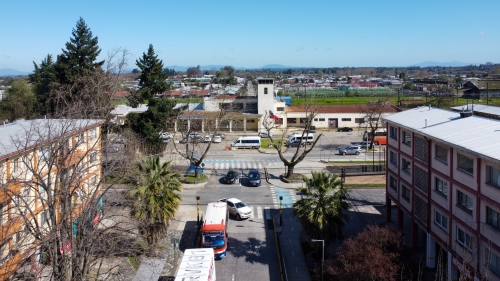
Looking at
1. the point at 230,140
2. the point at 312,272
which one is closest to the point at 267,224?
the point at 312,272

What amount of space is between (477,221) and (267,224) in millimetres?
15438

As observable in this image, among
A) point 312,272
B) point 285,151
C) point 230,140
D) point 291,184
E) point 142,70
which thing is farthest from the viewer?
point 230,140

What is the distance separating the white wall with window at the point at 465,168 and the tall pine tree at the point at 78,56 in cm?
3907

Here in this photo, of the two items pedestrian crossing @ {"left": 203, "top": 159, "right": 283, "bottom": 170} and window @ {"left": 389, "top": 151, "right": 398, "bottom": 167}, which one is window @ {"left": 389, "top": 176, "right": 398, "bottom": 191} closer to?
window @ {"left": 389, "top": 151, "right": 398, "bottom": 167}

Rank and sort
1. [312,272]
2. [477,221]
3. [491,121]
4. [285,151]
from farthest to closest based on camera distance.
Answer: [285,151] < [312,272] < [491,121] < [477,221]

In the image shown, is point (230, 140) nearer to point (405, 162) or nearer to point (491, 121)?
point (405, 162)

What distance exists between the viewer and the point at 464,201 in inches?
840

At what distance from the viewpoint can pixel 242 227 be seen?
104ft

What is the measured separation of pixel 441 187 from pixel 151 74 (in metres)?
33.4

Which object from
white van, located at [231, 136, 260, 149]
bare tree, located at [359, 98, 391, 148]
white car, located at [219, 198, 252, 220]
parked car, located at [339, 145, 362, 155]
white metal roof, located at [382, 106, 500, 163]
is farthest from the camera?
white van, located at [231, 136, 260, 149]

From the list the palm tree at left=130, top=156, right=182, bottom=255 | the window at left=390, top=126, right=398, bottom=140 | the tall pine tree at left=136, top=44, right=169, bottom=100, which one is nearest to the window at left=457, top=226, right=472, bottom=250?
the window at left=390, top=126, right=398, bottom=140

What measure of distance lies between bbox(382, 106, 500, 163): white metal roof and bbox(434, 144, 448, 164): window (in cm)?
80

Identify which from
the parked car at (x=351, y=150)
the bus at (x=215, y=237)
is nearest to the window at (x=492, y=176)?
the bus at (x=215, y=237)

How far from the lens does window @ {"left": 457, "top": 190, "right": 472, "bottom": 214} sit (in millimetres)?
20750
